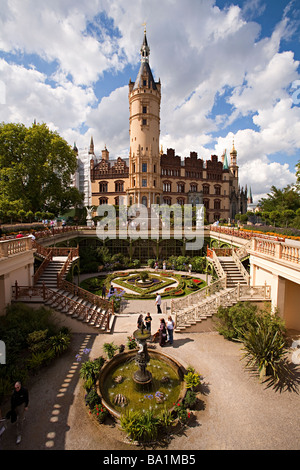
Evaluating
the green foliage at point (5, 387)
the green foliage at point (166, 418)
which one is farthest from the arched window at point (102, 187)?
the green foliage at point (166, 418)

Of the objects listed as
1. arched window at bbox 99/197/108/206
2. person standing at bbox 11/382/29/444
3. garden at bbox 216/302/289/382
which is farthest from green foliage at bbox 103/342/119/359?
arched window at bbox 99/197/108/206

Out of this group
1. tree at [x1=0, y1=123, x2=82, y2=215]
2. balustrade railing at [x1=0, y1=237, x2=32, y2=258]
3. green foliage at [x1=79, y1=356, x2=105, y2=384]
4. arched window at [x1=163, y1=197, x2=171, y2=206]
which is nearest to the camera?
green foliage at [x1=79, y1=356, x2=105, y2=384]

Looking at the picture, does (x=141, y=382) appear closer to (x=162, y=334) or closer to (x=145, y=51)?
(x=162, y=334)

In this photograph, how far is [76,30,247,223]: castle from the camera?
46688mm

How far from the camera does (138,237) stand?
90.9ft

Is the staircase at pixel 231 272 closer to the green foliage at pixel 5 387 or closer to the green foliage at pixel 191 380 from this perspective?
the green foliage at pixel 191 380

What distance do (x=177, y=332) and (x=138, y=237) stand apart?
1673 cm

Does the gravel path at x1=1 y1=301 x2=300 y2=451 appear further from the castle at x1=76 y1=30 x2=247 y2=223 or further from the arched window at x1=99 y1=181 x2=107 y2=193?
the arched window at x1=99 y1=181 x2=107 y2=193

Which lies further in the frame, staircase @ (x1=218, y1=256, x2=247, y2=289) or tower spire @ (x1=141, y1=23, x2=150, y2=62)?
tower spire @ (x1=141, y1=23, x2=150, y2=62)

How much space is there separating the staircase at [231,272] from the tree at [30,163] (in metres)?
21.4

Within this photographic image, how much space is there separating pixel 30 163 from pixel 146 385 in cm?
2857

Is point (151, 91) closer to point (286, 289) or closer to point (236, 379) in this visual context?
point (286, 289)

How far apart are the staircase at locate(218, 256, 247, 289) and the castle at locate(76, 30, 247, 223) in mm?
31457

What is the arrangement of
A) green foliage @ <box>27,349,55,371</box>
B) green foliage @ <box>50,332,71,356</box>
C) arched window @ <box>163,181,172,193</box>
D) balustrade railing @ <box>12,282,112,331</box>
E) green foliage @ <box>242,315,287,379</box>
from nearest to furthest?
green foliage @ <box>242,315,287,379</box> → green foliage @ <box>27,349,55,371</box> → green foliage @ <box>50,332,71,356</box> → balustrade railing @ <box>12,282,112,331</box> → arched window @ <box>163,181,172,193</box>
